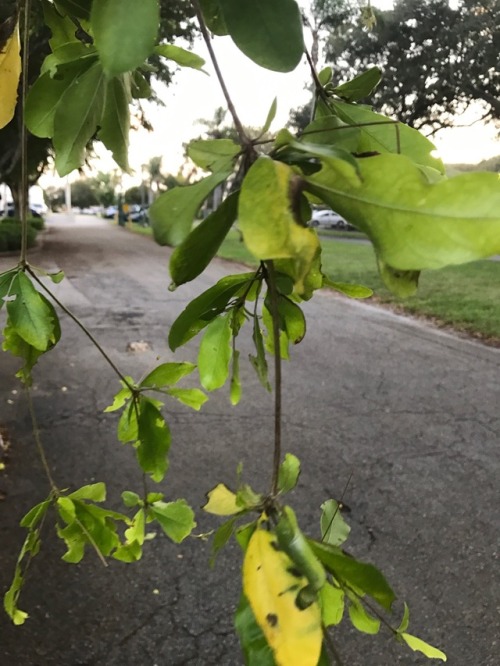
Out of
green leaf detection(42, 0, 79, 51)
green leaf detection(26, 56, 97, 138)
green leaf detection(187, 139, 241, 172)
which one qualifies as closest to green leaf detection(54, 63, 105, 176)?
green leaf detection(26, 56, 97, 138)

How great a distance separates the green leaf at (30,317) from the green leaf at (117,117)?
0.14 meters

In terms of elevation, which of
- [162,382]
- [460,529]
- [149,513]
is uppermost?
[162,382]

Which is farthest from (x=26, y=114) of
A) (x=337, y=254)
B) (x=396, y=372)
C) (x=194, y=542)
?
(x=337, y=254)

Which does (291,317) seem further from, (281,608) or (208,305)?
(281,608)

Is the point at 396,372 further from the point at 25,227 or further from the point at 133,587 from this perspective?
the point at 25,227

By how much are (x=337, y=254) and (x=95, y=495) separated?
35.0ft

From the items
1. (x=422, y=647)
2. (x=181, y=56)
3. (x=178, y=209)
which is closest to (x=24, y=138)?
(x=181, y=56)

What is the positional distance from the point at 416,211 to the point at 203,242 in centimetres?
10

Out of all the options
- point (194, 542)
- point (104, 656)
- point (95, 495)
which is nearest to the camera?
point (95, 495)

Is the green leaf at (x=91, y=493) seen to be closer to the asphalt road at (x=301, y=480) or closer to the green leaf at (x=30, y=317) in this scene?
the green leaf at (x=30, y=317)

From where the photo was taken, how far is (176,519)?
23.8 inches

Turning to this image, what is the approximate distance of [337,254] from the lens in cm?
1098

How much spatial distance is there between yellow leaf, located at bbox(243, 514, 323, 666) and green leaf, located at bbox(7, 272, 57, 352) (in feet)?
1.12

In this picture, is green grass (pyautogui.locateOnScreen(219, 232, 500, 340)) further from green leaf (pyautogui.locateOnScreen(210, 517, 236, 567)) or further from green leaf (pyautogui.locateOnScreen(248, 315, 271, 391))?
green leaf (pyautogui.locateOnScreen(210, 517, 236, 567))
